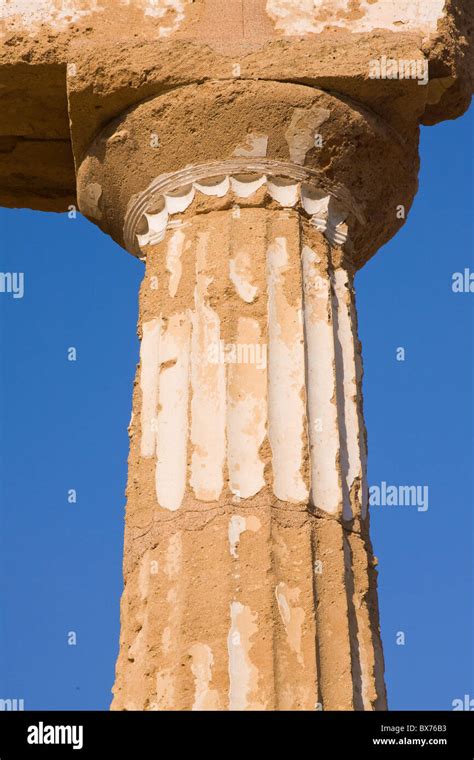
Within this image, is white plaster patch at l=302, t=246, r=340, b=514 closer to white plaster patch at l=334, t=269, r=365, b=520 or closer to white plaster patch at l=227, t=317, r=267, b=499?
white plaster patch at l=334, t=269, r=365, b=520

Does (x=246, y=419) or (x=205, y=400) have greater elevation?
(x=205, y=400)

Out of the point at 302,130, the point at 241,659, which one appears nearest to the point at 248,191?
the point at 302,130

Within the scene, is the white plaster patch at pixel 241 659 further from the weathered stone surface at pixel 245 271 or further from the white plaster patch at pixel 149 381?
the white plaster patch at pixel 149 381

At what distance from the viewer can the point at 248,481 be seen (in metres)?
7.97

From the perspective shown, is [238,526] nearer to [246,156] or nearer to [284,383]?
[284,383]

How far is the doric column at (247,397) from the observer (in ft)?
25.0

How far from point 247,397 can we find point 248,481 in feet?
1.49

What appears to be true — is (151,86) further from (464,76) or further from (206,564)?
(206,564)

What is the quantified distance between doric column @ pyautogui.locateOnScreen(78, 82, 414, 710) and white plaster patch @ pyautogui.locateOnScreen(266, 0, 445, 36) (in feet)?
1.58

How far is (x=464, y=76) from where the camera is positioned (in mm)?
9281

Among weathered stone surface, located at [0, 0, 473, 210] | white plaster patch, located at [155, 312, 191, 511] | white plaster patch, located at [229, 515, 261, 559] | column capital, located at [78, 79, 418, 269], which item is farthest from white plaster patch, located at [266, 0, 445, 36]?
white plaster patch, located at [229, 515, 261, 559]

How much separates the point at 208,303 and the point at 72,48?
5.45 ft

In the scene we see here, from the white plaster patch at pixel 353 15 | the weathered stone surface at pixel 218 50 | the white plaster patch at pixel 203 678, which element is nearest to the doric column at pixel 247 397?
the white plaster patch at pixel 203 678

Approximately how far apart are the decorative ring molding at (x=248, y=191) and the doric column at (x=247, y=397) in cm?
1
